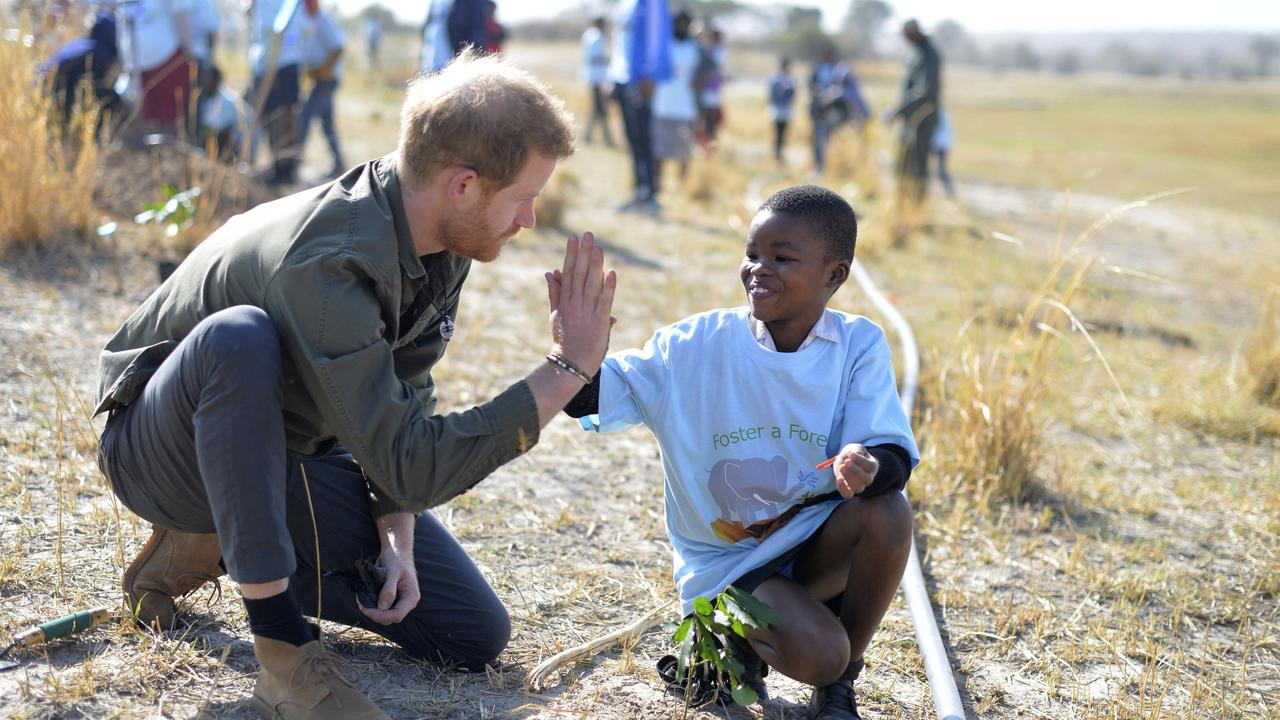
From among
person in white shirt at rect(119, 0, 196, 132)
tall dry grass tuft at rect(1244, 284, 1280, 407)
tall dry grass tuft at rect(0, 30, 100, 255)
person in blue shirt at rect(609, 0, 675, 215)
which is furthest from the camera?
person in blue shirt at rect(609, 0, 675, 215)

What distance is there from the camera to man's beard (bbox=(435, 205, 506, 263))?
2.34 meters

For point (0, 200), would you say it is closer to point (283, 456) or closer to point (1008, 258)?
point (283, 456)

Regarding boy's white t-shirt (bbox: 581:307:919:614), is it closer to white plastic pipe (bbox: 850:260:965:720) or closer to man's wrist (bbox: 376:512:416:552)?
white plastic pipe (bbox: 850:260:965:720)

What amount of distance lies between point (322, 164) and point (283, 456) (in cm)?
875

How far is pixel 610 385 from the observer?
2.53 m

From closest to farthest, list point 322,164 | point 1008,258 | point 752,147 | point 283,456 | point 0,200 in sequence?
point 283,456
point 0,200
point 1008,258
point 322,164
point 752,147

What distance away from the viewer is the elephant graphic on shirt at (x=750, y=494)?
2.57 meters

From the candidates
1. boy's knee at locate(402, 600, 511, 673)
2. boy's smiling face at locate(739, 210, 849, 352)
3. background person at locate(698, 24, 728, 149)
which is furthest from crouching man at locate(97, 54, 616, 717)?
background person at locate(698, 24, 728, 149)

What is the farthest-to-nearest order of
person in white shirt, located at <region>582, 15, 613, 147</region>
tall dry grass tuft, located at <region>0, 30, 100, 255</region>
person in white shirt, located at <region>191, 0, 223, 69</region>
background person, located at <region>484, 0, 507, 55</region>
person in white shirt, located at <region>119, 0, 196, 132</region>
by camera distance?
person in white shirt, located at <region>582, 15, 613, 147</region>, background person, located at <region>484, 0, 507, 55</region>, person in white shirt, located at <region>191, 0, 223, 69</region>, person in white shirt, located at <region>119, 0, 196, 132</region>, tall dry grass tuft, located at <region>0, 30, 100, 255</region>

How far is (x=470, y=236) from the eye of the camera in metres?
2.37

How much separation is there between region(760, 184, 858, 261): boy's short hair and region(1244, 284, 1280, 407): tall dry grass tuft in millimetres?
4028

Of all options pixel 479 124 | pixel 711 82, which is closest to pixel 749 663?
pixel 479 124

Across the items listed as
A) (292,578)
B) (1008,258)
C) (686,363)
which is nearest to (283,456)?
(292,578)

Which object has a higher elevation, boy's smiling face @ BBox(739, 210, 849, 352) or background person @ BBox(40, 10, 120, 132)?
background person @ BBox(40, 10, 120, 132)
